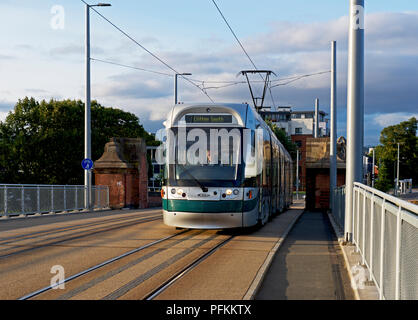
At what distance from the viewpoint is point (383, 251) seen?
6.21 metres

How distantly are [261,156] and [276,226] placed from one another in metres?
3.11

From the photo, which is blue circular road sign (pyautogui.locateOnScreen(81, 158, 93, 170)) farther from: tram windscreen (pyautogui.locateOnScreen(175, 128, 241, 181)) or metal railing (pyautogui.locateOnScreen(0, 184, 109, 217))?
tram windscreen (pyautogui.locateOnScreen(175, 128, 241, 181))

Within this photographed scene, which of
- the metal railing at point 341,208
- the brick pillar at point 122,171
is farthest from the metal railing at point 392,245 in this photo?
the brick pillar at point 122,171

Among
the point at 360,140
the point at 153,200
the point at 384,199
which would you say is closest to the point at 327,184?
the point at 153,200

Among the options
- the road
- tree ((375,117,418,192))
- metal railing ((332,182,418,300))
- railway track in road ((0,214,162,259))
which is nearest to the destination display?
the road

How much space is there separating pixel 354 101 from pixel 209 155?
11.8 ft

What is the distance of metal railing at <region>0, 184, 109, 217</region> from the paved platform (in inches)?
481

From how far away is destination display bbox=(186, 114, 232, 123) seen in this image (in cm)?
1383

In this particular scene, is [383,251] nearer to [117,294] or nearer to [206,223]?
[117,294]

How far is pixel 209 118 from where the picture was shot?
45.6 feet

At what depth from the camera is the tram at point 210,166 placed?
13273mm

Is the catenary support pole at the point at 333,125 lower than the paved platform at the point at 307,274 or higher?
higher

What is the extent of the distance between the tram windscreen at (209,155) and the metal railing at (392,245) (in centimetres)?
522

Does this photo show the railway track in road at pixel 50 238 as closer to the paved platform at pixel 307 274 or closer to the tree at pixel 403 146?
the paved platform at pixel 307 274
